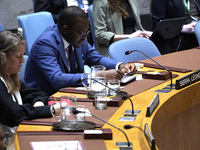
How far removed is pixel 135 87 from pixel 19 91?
0.81 meters

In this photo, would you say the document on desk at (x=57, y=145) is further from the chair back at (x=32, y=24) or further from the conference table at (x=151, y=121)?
the chair back at (x=32, y=24)

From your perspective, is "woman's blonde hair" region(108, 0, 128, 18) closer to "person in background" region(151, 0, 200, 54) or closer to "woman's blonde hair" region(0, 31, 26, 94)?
"person in background" region(151, 0, 200, 54)

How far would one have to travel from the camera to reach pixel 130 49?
397cm

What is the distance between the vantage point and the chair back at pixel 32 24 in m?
4.59

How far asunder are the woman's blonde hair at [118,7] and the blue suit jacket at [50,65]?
1.32 meters

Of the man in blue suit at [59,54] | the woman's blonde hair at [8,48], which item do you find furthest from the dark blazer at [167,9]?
the woman's blonde hair at [8,48]

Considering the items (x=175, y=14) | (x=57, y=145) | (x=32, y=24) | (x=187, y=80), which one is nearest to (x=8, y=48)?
(x=57, y=145)

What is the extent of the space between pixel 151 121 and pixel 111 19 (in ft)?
8.69

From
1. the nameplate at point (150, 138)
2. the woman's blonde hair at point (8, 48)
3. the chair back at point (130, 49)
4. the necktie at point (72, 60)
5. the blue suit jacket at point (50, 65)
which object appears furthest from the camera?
the chair back at point (130, 49)

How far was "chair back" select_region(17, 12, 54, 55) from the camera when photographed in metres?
4.59

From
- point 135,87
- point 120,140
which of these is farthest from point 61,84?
point 120,140

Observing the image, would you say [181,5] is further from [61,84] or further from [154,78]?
[61,84]

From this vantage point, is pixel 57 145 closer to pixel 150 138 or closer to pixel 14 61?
pixel 150 138

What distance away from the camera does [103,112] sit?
2.41 metres
